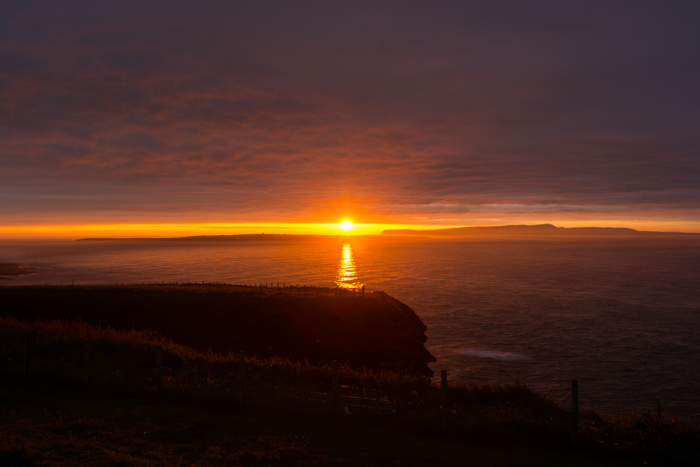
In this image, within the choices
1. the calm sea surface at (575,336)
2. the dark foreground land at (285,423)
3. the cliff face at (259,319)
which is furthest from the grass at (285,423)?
the cliff face at (259,319)

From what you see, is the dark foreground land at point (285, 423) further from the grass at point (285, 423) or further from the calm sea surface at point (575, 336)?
the calm sea surface at point (575, 336)

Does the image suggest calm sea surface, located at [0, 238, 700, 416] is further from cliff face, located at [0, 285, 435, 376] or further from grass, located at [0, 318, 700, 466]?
grass, located at [0, 318, 700, 466]

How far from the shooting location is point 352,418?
1546cm

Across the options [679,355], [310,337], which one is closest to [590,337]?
[679,355]

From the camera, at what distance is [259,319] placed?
1768 inches

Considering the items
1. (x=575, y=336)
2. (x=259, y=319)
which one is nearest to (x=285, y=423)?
(x=259, y=319)

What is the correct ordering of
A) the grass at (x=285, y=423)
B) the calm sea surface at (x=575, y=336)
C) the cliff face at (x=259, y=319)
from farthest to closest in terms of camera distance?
the cliff face at (x=259, y=319) < the calm sea surface at (x=575, y=336) < the grass at (x=285, y=423)

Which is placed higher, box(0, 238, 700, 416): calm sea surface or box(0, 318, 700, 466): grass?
box(0, 318, 700, 466): grass

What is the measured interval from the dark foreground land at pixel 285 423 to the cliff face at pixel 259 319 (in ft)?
66.1

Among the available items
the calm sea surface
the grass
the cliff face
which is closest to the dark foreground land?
the grass

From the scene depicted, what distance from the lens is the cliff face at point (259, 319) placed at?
1617 inches

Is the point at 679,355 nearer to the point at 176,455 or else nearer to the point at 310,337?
the point at 310,337

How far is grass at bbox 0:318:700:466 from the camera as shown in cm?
1151

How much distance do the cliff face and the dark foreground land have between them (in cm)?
2016
